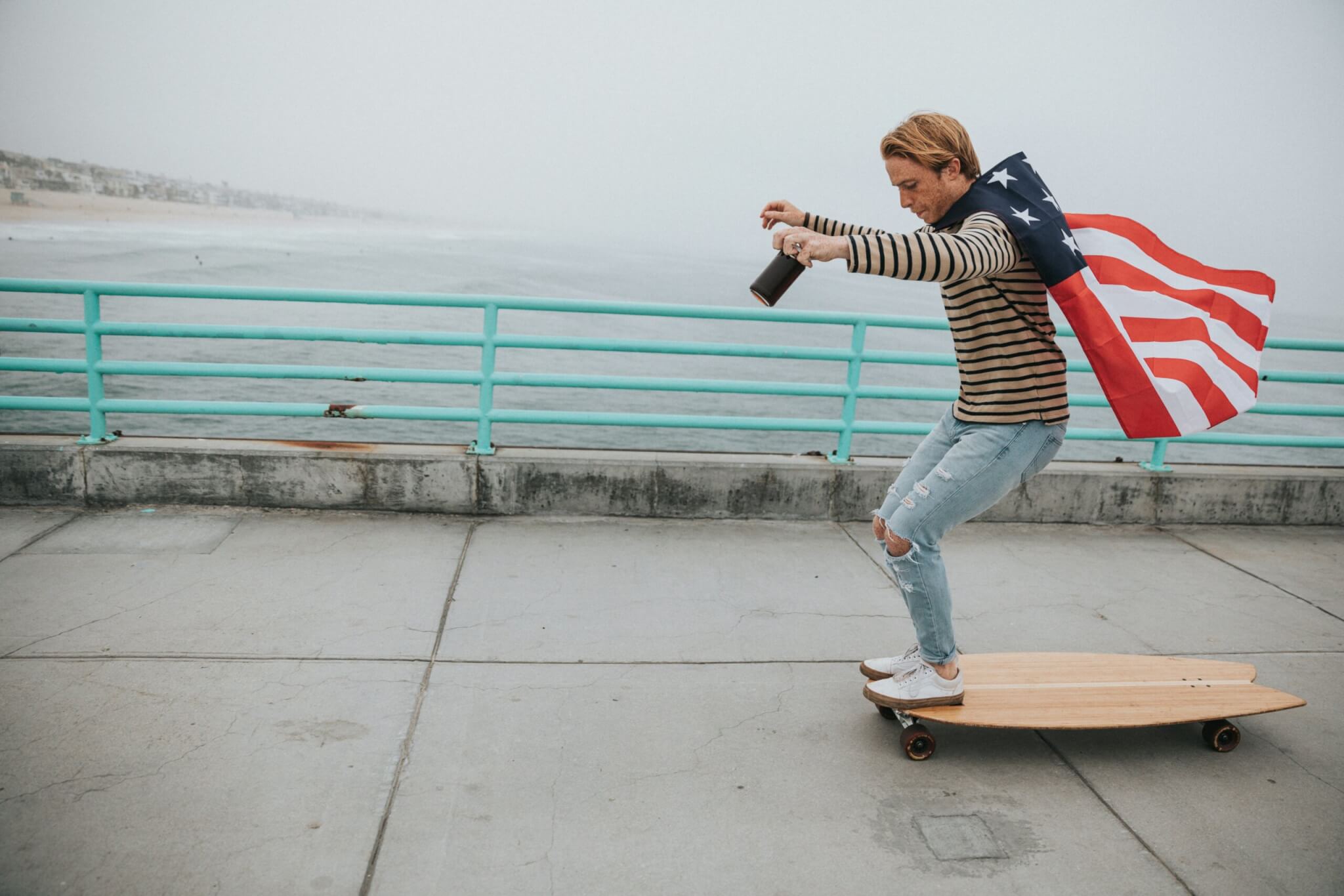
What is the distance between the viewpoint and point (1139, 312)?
2.89 metres

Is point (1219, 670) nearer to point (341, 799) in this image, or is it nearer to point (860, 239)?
point (860, 239)

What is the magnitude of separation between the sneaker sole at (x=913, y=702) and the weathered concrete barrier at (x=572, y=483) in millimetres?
2550

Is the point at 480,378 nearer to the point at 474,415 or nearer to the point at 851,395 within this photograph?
the point at 474,415

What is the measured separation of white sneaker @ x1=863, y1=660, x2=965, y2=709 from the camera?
306 centimetres

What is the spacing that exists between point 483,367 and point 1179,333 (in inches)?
144

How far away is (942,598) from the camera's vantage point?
2986 millimetres

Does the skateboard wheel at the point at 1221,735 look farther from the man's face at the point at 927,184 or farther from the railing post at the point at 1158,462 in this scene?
the railing post at the point at 1158,462

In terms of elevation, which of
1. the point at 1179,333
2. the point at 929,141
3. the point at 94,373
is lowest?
the point at 94,373

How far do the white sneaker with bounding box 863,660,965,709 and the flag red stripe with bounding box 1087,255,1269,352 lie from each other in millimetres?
1448

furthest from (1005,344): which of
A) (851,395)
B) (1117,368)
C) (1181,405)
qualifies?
(851,395)

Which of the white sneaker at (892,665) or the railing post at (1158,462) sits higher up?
the railing post at (1158,462)

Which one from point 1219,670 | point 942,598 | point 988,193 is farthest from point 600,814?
point 1219,670

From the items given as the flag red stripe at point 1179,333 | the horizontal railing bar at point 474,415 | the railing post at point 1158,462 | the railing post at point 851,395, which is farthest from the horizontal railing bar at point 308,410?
the railing post at point 1158,462

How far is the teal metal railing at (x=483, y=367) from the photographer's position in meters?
5.04
